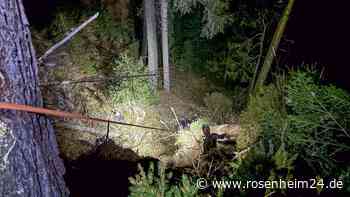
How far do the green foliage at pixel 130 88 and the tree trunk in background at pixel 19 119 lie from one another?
446 centimetres

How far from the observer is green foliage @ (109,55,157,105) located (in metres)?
6.59

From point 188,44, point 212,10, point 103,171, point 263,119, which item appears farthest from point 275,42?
point 103,171

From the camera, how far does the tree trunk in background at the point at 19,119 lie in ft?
5.57

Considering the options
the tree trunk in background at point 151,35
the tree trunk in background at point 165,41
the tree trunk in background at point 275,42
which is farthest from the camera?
the tree trunk in background at point 165,41

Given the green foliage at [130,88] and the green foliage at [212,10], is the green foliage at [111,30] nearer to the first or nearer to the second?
the green foliage at [130,88]

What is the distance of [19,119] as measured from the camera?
5.97ft

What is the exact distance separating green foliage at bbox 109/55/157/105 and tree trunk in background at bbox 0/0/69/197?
4.46 m

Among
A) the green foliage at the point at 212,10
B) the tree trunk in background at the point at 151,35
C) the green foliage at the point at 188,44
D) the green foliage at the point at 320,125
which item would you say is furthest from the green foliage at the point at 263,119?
the green foliage at the point at 188,44

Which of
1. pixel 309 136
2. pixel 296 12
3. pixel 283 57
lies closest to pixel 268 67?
pixel 283 57

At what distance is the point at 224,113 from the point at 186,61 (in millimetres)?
2439

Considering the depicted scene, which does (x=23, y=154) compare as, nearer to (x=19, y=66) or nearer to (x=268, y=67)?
(x=19, y=66)

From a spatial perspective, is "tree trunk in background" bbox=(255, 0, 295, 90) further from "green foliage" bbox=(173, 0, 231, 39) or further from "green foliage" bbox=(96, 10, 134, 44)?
"green foliage" bbox=(96, 10, 134, 44)

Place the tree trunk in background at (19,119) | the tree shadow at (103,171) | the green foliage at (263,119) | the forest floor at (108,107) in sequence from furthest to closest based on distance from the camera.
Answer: the forest floor at (108,107), the green foliage at (263,119), the tree shadow at (103,171), the tree trunk in background at (19,119)

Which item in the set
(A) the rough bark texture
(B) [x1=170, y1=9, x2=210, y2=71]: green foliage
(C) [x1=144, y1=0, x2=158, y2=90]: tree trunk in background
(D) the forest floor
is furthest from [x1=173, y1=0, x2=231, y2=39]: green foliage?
(B) [x1=170, y1=9, x2=210, y2=71]: green foliage
